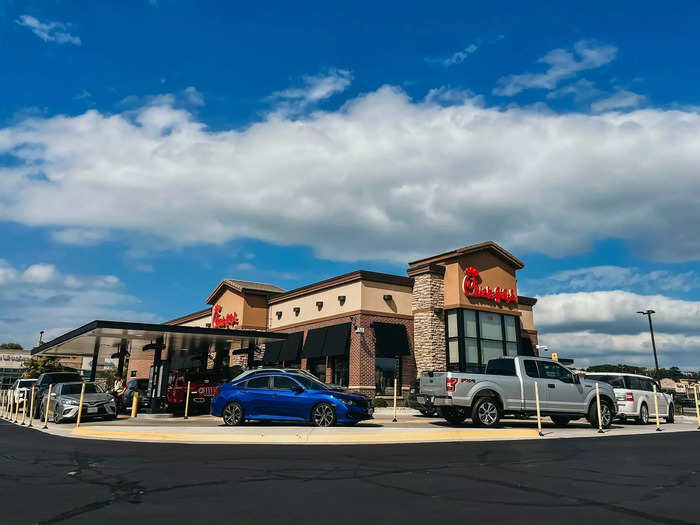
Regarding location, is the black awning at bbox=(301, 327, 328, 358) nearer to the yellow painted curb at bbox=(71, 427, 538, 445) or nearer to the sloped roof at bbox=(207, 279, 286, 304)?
the sloped roof at bbox=(207, 279, 286, 304)

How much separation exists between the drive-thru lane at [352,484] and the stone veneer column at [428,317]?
17713 mm

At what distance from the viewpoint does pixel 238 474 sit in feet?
26.5

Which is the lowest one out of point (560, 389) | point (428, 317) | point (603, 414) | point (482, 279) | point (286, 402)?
point (603, 414)

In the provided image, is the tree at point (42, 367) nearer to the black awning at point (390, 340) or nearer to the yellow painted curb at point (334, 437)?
the black awning at point (390, 340)

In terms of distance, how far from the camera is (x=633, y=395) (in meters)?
20.1

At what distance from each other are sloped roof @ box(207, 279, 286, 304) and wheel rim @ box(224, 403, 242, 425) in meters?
21.2

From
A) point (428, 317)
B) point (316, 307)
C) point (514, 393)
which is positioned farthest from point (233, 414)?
point (316, 307)

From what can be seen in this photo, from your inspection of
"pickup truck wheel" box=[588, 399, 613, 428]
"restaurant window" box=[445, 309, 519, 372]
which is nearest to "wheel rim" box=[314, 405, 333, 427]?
"pickup truck wheel" box=[588, 399, 613, 428]

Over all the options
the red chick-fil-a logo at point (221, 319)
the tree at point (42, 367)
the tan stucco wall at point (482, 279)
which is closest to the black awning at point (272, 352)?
the red chick-fil-a logo at point (221, 319)

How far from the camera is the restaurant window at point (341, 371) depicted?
96.5 feet

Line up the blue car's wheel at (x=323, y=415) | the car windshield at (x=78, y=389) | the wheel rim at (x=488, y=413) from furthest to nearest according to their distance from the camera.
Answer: the car windshield at (x=78, y=389)
the wheel rim at (x=488, y=413)
the blue car's wheel at (x=323, y=415)

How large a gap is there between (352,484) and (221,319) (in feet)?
114

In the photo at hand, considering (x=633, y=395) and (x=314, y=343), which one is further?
(x=314, y=343)

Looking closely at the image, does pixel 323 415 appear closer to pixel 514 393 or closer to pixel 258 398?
pixel 258 398
